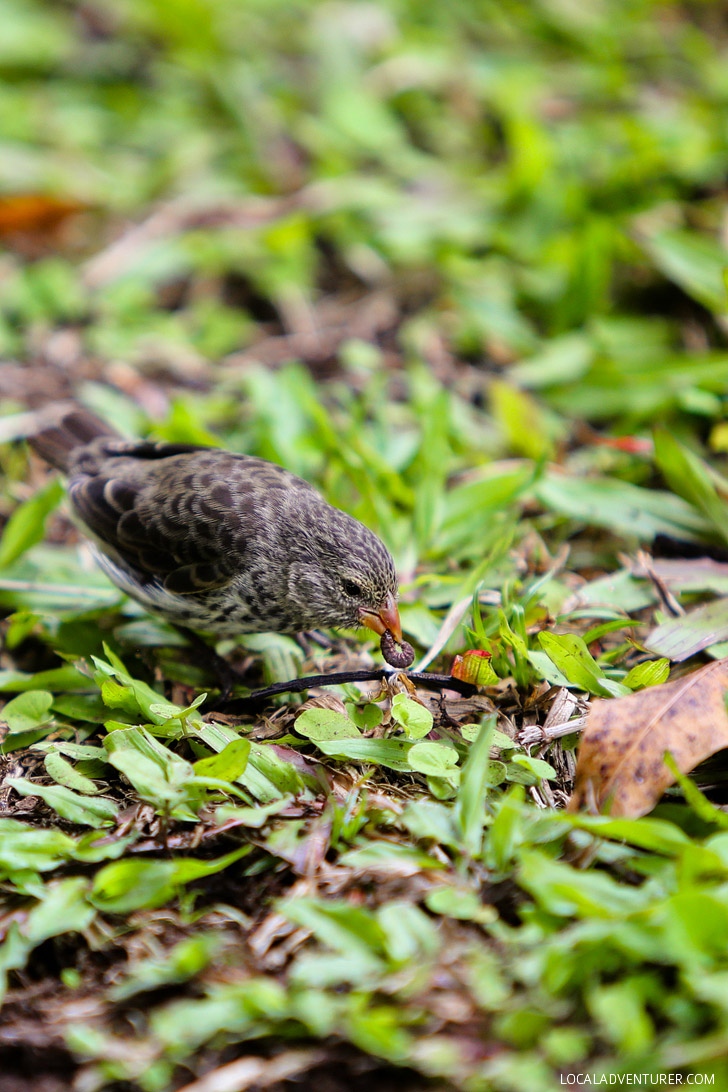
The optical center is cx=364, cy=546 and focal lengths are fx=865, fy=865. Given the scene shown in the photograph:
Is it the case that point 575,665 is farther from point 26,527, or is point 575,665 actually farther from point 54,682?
point 26,527

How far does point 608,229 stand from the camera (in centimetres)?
495

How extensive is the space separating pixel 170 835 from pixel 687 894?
141cm

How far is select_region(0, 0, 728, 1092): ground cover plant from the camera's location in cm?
205

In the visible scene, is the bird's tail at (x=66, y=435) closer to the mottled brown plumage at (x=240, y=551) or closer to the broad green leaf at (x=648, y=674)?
the mottled brown plumage at (x=240, y=551)

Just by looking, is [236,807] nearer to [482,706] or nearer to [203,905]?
[203,905]

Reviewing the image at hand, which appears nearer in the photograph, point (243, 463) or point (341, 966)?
point (341, 966)

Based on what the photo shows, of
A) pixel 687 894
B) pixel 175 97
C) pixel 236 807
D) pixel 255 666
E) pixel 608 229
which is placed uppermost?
pixel 175 97

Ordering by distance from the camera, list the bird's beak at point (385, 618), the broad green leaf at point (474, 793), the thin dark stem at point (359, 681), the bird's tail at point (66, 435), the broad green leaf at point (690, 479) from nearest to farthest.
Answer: the broad green leaf at point (474, 793)
the thin dark stem at point (359, 681)
the bird's beak at point (385, 618)
the broad green leaf at point (690, 479)
the bird's tail at point (66, 435)

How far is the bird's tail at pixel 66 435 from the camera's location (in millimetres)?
4004

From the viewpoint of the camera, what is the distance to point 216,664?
340cm

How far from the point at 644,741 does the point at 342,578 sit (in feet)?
4.01

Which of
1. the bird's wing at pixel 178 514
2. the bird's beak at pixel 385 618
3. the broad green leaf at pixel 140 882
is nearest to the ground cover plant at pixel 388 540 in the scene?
the broad green leaf at pixel 140 882

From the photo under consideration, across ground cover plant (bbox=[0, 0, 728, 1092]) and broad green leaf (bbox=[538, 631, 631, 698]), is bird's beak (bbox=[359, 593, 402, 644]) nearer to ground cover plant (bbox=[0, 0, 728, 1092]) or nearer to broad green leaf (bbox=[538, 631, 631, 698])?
ground cover plant (bbox=[0, 0, 728, 1092])

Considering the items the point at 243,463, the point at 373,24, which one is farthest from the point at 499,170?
the point at 243,463
